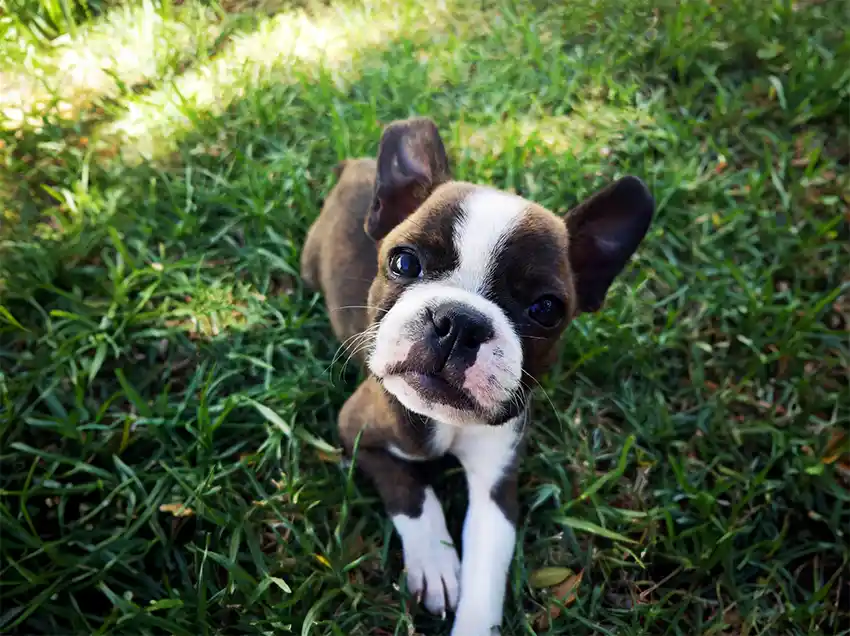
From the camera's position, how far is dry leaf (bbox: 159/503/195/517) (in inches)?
117

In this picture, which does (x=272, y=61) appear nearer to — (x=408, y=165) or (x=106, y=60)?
(x=106, y=60)

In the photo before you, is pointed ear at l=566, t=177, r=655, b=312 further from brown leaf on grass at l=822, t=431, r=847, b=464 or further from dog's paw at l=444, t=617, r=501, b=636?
brown leaf on grass at l=822, t=431, r=847, b=464

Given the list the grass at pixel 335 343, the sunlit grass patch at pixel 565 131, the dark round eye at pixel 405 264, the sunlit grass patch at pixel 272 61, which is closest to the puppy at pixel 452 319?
the dark round eye at pixel 405 264

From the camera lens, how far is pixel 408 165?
2.87 meters

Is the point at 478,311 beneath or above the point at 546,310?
above

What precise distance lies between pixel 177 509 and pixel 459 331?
1.66 metres

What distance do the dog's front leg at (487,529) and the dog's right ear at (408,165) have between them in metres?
1.09

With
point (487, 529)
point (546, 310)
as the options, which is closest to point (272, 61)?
point (546, 310)

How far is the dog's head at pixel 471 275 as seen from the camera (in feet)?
7.45

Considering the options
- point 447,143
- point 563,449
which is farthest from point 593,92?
point 563,449

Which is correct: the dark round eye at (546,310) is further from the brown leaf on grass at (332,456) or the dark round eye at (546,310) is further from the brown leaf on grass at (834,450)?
the brown leaf on grass at (834,450)

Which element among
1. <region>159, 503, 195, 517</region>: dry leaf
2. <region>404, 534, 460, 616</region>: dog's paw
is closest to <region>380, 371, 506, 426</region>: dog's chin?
<region>404, 534, 460, 616</region>: dog's paw

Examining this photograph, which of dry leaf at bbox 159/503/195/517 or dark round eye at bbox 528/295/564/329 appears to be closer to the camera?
dark round eye at bbox 528/295/564/329

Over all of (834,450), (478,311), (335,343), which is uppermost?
(478,311)
